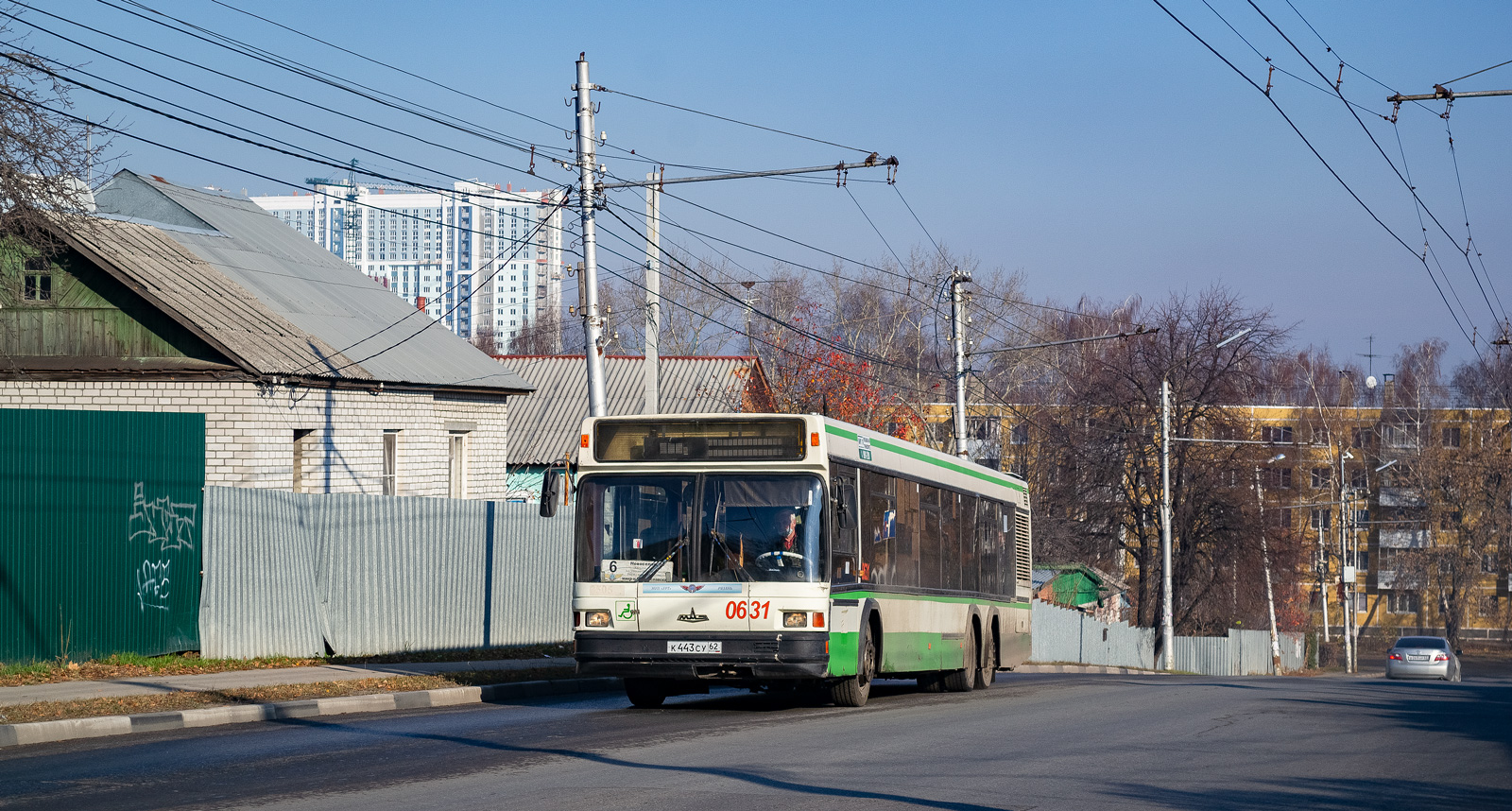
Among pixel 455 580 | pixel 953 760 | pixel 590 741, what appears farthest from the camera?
pixel 455 580

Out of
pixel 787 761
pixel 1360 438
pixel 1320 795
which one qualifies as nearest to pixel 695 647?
pixel 787 761

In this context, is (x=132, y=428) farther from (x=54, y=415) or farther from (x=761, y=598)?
(x=761, y=598)

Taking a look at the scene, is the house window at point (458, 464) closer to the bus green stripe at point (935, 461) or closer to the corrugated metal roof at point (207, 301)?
the corrugated metal roof at point (207, 301)

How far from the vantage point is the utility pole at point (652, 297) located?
2220cm

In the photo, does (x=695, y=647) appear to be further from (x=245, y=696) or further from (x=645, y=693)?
(x=245, y=696)

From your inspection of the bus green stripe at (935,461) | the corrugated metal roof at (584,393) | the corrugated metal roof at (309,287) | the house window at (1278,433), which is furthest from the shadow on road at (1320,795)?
the house window at (1278,433)

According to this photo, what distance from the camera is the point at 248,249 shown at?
26375mm

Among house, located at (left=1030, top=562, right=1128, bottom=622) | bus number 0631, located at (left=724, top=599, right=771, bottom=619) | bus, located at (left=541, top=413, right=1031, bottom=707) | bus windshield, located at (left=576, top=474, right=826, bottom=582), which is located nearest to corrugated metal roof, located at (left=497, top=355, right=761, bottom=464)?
house, located at (left=1030, top=562, right=1128, bottom=622)

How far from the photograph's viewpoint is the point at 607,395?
4066cm

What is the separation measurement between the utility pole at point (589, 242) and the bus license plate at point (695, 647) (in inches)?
242

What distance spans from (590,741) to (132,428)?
27.7 ft

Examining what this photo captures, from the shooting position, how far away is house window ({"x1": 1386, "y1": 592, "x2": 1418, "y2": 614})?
280ft

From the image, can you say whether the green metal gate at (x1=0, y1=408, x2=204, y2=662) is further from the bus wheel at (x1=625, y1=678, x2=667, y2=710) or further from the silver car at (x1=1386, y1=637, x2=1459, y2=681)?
the silver car at (x1=1386, y1=637, x2=1459, y2=681)

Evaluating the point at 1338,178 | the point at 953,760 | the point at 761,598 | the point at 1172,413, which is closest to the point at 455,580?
the point at 761,598
